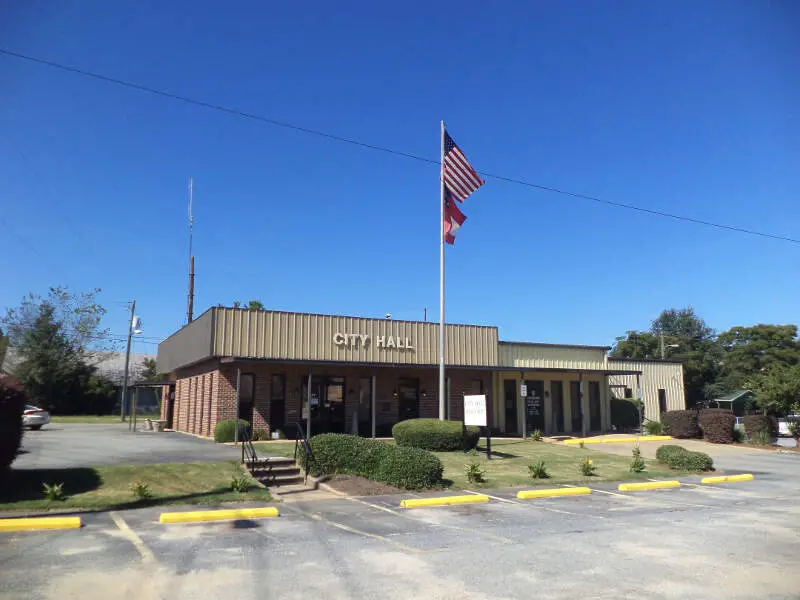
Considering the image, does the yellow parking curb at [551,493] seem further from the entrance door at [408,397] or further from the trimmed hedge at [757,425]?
the trimmed hedge at [757,425]

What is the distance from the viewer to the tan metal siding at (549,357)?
1188 inches

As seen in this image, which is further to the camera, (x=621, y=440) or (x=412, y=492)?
(x=621, y=440)

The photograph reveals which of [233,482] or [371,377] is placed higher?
[371,377]

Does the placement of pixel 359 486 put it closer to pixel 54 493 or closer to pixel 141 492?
pixel 141 492

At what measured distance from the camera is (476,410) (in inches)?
730

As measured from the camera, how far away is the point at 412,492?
13641 millimetres

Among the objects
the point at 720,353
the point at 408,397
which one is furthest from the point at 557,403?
the point at 720,353

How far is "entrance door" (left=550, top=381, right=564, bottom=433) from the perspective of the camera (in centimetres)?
3072

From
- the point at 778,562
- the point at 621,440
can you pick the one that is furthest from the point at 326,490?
the point at 621,440

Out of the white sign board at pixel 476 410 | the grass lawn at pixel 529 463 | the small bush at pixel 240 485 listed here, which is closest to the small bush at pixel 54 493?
the small bush at pixel 240 485

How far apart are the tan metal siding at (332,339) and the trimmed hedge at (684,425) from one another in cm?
881

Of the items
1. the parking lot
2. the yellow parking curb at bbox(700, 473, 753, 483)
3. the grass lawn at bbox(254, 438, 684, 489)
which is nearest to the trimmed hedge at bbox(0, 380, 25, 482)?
the parking lot

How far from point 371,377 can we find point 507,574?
18901mm

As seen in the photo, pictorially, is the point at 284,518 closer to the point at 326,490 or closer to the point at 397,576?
the point at 326,490
